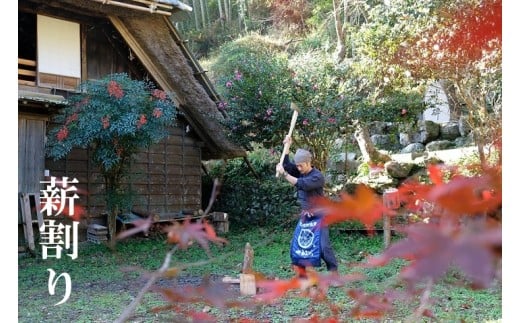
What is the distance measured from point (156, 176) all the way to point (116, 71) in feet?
6.28

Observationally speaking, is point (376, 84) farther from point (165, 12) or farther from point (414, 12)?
point (165, 12)

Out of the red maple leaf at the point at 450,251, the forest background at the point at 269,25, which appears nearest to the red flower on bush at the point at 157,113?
the forest background at the point at 269,25

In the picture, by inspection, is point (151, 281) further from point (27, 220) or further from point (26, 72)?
point (26, 72)

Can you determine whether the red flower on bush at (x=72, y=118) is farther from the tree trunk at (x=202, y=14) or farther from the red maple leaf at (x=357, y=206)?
the tree trunk at (x=202, y=14)

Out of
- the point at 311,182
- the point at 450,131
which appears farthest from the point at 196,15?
the point at 311,182

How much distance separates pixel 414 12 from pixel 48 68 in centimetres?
539

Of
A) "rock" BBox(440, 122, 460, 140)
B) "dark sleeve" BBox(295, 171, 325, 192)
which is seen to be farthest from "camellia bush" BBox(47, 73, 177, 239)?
"rock" BBox(440, 122, 460, 140)

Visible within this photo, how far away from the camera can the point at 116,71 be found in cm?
834

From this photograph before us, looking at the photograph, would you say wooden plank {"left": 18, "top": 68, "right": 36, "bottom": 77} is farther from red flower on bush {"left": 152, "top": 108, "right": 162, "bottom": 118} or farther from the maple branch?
the maple branch

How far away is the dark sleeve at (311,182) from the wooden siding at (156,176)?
14.6ft

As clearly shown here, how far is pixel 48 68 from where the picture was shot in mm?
7363

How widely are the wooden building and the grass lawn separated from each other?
103cm

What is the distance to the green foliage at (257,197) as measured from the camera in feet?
30.3
